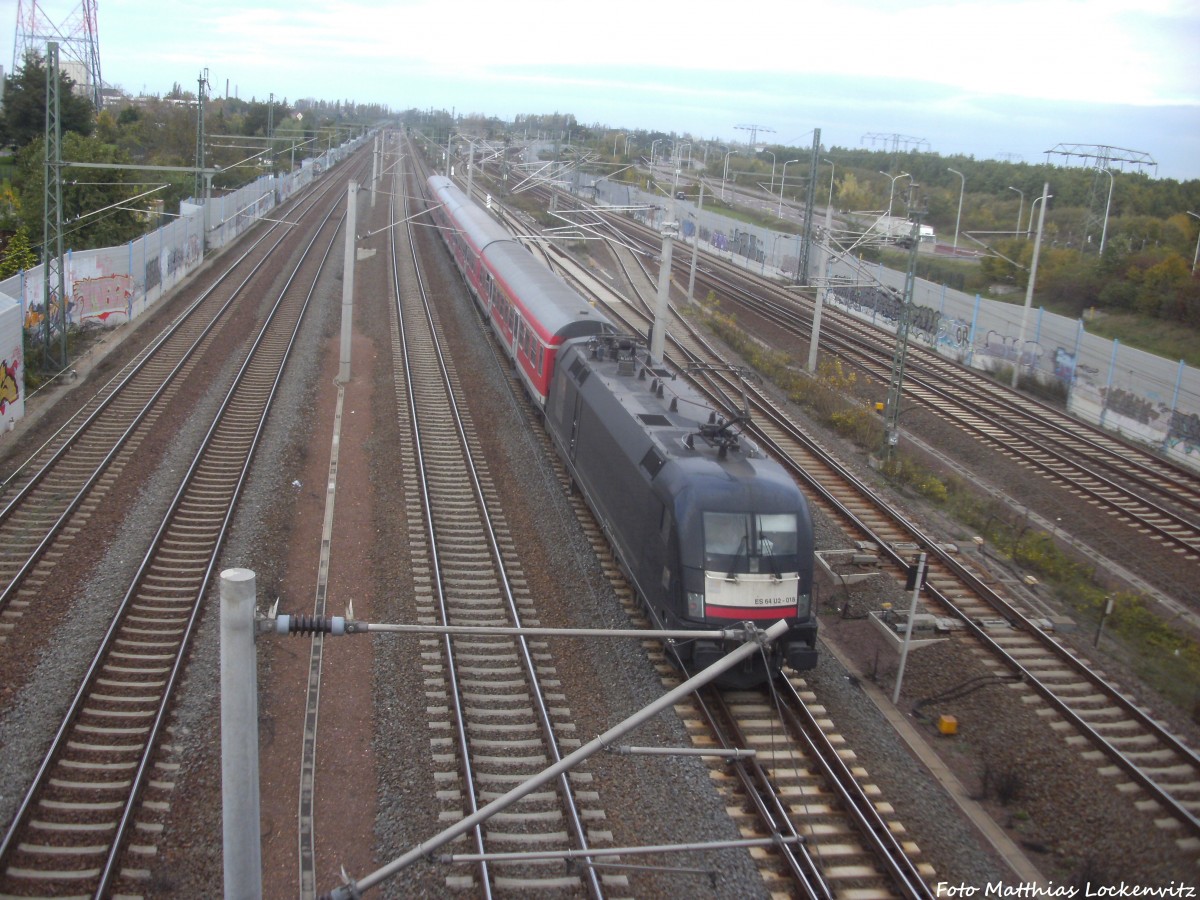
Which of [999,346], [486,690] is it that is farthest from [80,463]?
[999,346]

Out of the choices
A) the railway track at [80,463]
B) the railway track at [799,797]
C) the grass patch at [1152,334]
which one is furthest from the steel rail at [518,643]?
the grass patch at [1152,334]

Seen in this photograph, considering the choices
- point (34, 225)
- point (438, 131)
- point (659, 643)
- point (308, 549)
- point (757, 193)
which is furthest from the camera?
point (438, 131)

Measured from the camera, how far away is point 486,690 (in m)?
11.2

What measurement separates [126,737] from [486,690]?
3.64m

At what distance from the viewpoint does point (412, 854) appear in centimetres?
537

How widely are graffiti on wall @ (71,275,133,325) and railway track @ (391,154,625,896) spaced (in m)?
12.9

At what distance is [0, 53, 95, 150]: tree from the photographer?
4769 cm

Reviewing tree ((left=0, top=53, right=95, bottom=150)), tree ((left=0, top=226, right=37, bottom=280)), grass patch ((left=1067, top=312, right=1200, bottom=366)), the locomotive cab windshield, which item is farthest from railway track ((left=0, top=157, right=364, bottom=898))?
tree ((left=0, top=53, right=95, bottom=150))

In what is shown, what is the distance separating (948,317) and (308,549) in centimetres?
2753

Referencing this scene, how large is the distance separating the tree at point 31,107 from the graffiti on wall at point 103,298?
23.8 m

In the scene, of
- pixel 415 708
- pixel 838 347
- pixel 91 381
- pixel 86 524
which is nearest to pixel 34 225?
pixel 91 381

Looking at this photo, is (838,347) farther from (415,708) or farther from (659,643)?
(415,708)

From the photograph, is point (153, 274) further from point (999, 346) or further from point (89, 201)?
point (999, 346)

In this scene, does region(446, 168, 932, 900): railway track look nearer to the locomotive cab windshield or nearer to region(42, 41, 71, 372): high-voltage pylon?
the locomotive cab windshield
